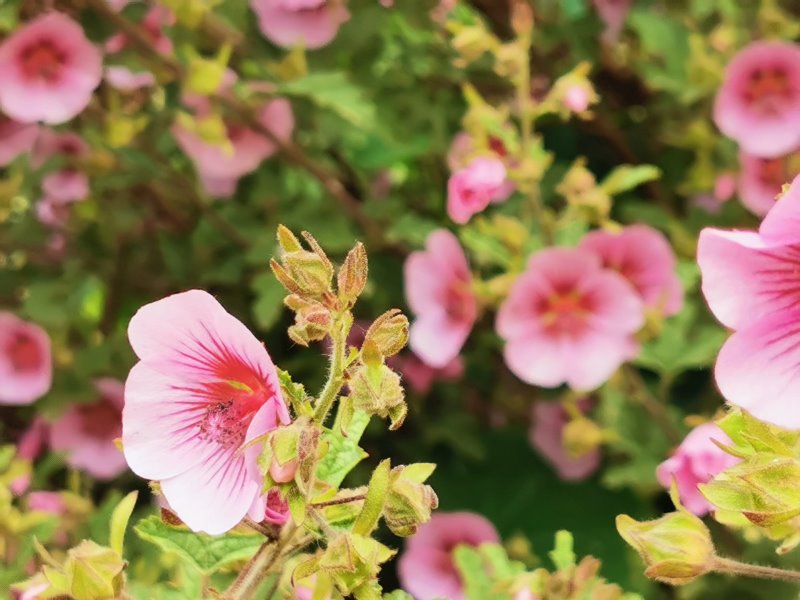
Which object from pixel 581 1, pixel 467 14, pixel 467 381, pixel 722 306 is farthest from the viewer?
pixel 467 381

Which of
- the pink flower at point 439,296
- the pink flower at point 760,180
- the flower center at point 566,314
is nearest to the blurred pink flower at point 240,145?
the pink flower at point 439,296

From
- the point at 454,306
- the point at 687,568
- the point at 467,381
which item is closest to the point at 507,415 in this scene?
the point at 467,381

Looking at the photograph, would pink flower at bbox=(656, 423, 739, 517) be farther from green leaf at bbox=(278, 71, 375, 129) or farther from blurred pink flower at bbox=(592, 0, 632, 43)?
blurred pink flower at bbox=(592, 0, 632, 43)

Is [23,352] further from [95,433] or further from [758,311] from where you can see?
[758,311]

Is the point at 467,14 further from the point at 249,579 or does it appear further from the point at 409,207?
the point at 249,579

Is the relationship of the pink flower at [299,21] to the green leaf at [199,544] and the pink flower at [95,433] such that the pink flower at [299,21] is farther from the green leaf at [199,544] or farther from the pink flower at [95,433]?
the green leaf at [199,544]

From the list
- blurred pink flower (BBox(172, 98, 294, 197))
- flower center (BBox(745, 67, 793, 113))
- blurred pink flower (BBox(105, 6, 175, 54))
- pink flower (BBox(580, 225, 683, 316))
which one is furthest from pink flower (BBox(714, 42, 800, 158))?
blurred pink flower (BBox(105, 6, 175, 54))
